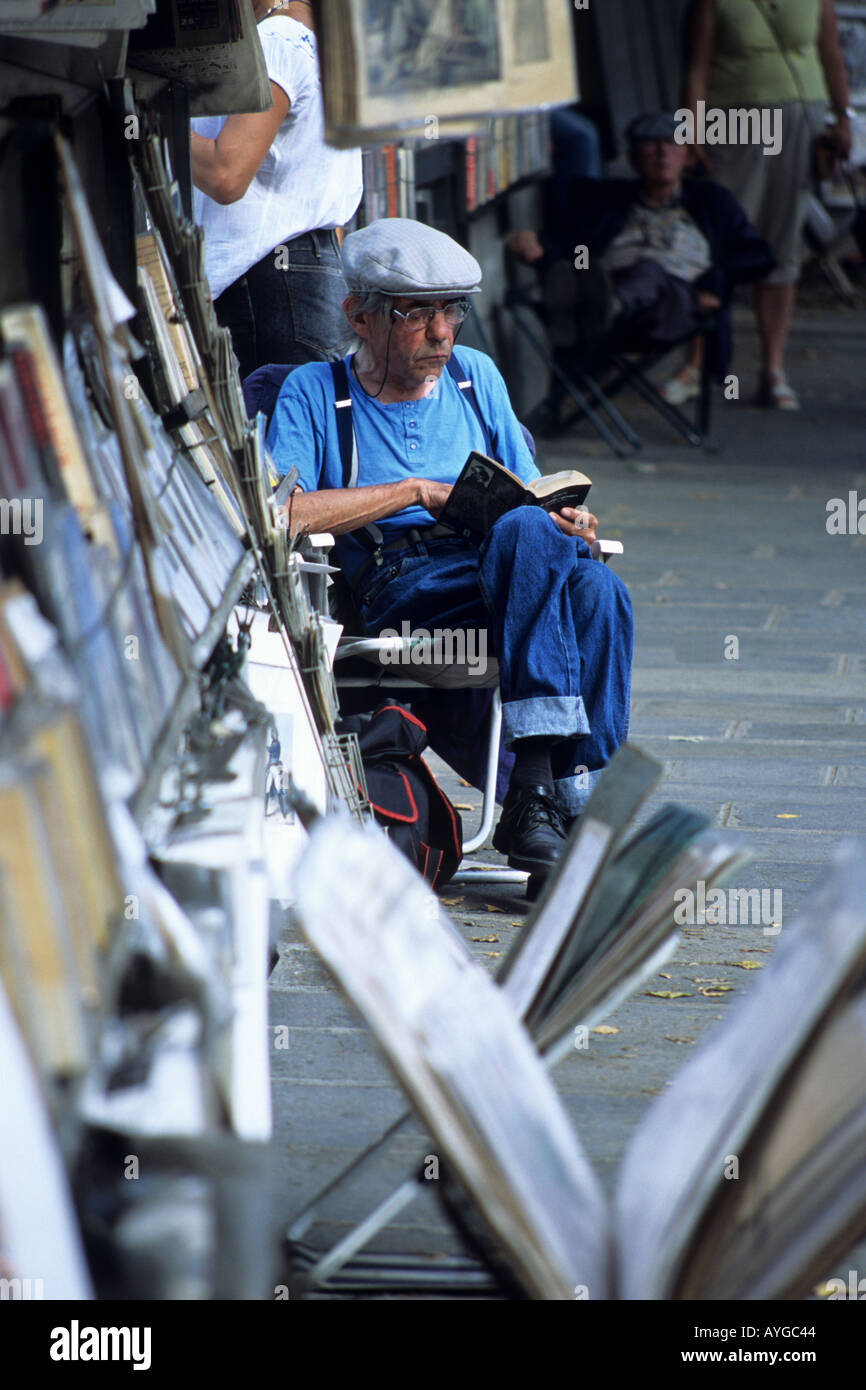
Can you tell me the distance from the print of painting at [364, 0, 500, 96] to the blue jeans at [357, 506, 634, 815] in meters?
1.98

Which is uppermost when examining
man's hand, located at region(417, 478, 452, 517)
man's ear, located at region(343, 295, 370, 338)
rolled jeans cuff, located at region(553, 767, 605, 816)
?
man's ear, located at region(343, 295, 370, 338)

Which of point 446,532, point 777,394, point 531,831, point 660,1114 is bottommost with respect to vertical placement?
point 660,1114

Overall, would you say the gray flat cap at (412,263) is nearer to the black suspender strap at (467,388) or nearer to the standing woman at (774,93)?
the black suspender strap at (467,388)

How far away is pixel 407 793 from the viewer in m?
3.54

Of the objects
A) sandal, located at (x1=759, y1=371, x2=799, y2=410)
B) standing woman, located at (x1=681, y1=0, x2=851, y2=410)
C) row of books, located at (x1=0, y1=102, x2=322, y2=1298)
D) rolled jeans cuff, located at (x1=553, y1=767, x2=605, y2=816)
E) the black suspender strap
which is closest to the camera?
row of books, located at (x1=0, y1=102, x2=322, y2=1298)

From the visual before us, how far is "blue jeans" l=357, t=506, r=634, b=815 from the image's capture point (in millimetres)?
3672

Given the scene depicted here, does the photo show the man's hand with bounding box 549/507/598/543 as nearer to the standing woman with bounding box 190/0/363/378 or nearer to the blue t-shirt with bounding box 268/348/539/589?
the blue t-shirt with bounding box 268/348/539/589

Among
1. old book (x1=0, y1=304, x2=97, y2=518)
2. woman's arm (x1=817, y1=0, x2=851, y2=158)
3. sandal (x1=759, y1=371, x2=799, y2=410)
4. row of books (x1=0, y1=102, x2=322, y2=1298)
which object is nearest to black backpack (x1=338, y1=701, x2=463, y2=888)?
row of books (x1=0, y1=102, x2=322, y2=1298)

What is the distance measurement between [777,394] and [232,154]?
22.8 feet

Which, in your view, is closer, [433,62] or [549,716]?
[433,62]

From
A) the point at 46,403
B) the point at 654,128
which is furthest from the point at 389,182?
the point at 46,403

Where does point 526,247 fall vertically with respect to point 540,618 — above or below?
above

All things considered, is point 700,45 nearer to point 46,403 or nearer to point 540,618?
point 540,618
